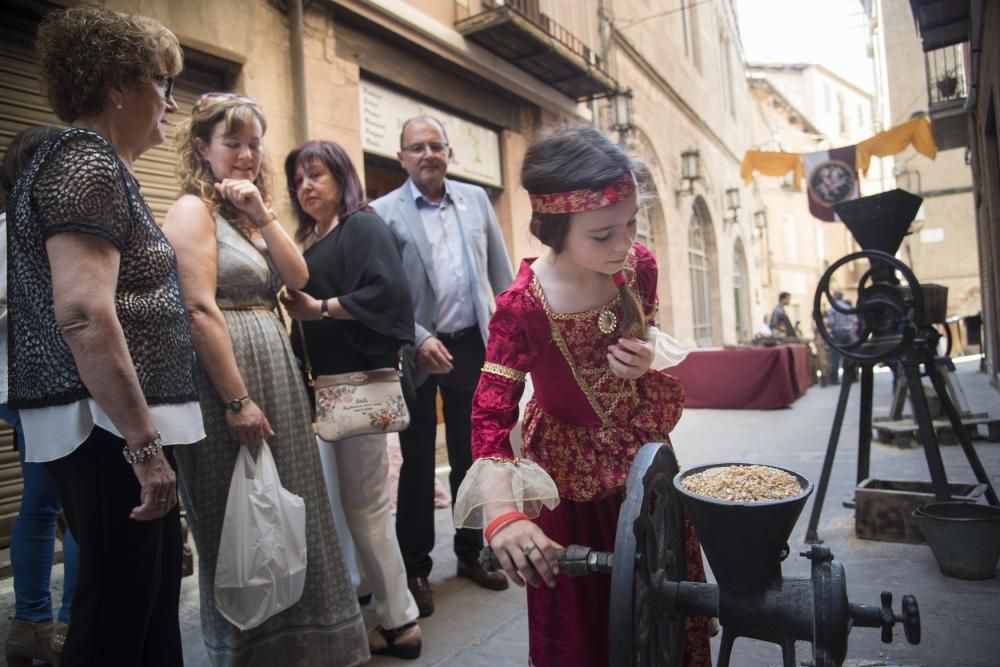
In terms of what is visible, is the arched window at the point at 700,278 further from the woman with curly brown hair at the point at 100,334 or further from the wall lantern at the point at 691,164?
the woman with curly brown hair at the point at 100,334

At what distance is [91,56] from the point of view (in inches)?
60.9

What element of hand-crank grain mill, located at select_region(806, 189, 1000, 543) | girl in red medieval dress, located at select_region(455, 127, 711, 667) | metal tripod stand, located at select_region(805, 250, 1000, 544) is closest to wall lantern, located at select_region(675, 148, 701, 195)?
hand-crank grain mill, located at select_region(806, 189, 1000, 543)

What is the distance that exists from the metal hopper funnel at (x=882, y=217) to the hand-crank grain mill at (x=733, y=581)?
97.0 inches

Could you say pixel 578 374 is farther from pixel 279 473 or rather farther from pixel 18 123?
pixel 18 123

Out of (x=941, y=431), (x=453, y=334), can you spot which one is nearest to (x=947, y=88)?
(x=941, y=431)

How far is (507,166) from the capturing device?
322 inches

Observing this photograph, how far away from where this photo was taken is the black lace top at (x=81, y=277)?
4.71ft

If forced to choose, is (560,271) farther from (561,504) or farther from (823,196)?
(823,196)

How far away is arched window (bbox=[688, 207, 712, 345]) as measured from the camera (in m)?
15.9

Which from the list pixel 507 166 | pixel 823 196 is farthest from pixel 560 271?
pixel 823 196

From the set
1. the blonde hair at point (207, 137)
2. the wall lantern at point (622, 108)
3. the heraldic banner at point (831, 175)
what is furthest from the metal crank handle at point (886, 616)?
the heraldic banner at point (831, 175)

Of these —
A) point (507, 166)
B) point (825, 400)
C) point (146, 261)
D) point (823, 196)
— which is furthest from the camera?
point (823, 196)

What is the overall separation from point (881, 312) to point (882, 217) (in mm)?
466

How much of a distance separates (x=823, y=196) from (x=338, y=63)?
9471 mm
